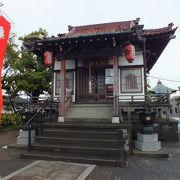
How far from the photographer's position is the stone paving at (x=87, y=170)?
5391 millimetres

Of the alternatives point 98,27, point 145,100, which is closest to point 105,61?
point 145,100

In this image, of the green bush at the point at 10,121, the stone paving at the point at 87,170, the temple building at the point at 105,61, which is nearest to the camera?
the stone paving at the point at 87,170

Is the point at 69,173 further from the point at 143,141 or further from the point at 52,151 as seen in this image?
the point at 143,141

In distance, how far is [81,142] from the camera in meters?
7.62

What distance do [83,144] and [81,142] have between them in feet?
0.41

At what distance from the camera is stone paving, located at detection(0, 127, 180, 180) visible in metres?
5.39

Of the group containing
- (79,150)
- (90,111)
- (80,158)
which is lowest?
(80,158)

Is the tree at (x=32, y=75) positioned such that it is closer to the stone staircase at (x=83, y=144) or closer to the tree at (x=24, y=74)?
the tree at (x=24, y=74)

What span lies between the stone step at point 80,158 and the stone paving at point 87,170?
0.18 m

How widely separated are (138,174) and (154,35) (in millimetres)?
8010

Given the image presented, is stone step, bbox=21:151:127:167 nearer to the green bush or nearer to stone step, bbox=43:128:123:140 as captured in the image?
stone step, bbox=43:128:123:140

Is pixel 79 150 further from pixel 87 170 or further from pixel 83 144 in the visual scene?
pixel 87 170

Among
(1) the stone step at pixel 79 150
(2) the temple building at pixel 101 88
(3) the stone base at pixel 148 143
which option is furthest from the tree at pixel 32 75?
(3) the stone base at pixel 148 143

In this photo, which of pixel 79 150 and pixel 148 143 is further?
pixel 148 143
